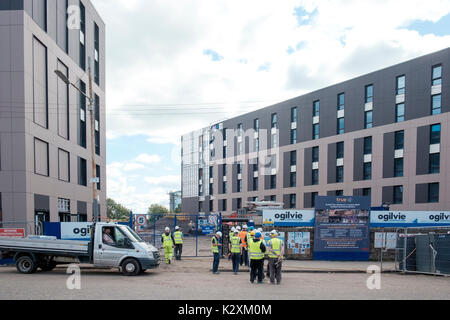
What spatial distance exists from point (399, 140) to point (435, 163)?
486 centimetres

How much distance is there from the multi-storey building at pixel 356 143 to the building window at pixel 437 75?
0.33 ft

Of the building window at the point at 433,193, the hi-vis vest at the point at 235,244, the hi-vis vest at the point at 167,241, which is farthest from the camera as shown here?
the building window at the point at 433,193

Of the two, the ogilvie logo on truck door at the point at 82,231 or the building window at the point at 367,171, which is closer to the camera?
the ogilvie logo on truck door at the point at 82,231

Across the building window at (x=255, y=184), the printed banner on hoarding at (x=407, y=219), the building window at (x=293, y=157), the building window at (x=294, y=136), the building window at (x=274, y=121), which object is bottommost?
the printed banner on hoarding at (x=407, y=219)

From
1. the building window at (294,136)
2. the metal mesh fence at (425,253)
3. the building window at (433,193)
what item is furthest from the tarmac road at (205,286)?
the building window at (294,136)

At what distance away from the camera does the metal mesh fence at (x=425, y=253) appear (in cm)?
1491

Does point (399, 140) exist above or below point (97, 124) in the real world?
below

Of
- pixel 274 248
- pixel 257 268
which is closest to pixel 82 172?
pixel 257 268

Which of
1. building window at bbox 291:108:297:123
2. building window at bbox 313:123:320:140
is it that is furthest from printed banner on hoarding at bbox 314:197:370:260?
building window at bbox 291:108:297:123

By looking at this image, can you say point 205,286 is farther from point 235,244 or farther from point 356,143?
point 356,143

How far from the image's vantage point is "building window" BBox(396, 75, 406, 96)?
41.1 m

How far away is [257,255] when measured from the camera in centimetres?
1244

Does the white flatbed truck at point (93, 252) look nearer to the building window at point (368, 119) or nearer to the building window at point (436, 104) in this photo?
the building window at point (436, 104)

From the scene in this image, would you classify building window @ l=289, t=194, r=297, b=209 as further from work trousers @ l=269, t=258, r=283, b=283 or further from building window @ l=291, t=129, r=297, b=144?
work trousers @ l=269, t=258, r=283, b=283
